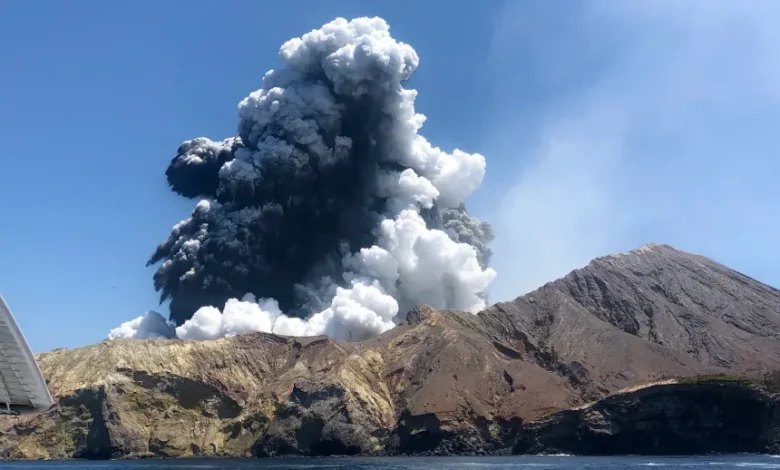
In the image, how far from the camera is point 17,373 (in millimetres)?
17938

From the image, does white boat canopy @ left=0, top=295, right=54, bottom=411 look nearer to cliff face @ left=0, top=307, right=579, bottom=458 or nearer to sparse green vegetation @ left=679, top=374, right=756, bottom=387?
cliff face @ left=0, top=307, right=579, bottom=458

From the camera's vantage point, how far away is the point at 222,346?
198 m

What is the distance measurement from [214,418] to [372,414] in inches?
1411

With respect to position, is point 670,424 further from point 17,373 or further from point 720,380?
point 17,373

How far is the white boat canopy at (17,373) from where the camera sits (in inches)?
645

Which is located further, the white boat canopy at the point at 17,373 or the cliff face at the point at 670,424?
the cliff face at the point at 670,424

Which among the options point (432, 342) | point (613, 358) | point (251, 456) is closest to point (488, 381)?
point (432, 342)

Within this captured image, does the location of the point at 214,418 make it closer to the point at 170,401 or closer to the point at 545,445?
the point at 170,401

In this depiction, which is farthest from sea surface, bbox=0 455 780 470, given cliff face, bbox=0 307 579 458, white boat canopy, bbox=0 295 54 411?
white boat canopy, bbox=0 295 54 411

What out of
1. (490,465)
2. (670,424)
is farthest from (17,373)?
(670,424)

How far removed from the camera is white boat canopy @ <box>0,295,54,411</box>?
16.4 m

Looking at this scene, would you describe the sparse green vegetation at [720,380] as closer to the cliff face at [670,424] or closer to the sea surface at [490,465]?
the cliff face at [670,424]

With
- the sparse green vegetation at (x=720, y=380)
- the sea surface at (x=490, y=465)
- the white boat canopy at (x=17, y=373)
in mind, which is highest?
the sparse green vegetation at (x=720, y=380)

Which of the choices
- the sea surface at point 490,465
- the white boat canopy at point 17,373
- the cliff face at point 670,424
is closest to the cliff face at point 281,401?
the cliff face at point 670,424
